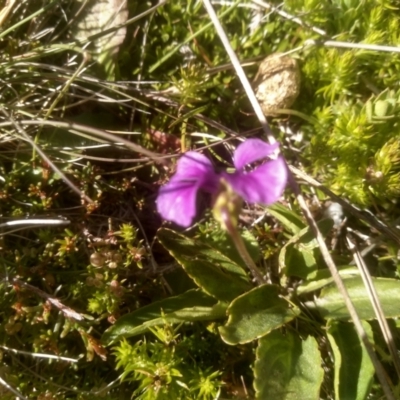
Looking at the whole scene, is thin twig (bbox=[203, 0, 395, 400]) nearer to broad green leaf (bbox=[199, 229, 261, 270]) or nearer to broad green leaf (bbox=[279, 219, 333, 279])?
broad green leaf (bbox=[279, 219, 333, 279])

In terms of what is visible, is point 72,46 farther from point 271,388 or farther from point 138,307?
point 271,388

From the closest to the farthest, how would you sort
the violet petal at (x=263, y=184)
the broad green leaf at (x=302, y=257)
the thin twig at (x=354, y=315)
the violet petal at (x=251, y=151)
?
1. the violet petal at (x=263, y=184)
2. the violet petal at (x=251, y=151)
3. the thin twig at (x=354, y=315)
4. the broad green leaf at (x=302, y=257)

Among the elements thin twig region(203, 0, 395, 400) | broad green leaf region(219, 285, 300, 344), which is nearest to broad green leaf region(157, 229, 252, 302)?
broad green leaf region(219, 285, 300, 344)

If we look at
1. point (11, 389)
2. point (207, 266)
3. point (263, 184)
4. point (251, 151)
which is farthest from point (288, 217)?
point (11, 389)

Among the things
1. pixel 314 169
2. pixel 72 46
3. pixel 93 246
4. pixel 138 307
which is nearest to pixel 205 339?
pixel 138 307

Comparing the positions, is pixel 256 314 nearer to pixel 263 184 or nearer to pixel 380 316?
pixel 380 316

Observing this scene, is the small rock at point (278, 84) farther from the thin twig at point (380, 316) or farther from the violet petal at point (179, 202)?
the violet petal at point (179, 202)

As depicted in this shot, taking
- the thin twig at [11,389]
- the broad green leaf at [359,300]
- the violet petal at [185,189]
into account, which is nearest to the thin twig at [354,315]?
the broad green leaf at [359,300]

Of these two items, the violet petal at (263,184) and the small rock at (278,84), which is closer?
the violet petal at (263,184)

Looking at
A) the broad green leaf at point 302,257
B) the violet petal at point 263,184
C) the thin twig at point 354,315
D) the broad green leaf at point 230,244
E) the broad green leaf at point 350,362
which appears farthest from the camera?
the broad green leaf at point 230,244
